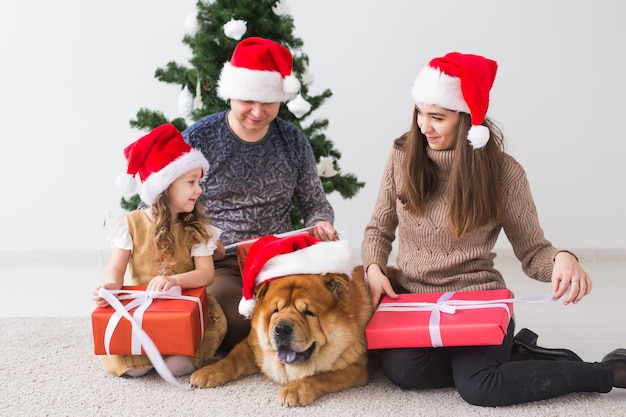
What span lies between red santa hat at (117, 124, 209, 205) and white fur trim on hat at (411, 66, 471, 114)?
71 centimetres

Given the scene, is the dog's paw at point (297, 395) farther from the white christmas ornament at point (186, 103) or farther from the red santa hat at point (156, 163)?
the white christmas ornament at point (186, 103)

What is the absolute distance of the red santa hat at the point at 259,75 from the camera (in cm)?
241

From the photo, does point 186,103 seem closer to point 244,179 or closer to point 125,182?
point 244,179

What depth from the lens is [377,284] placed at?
7.16ft

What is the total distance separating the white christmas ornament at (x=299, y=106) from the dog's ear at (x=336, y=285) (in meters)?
1.00

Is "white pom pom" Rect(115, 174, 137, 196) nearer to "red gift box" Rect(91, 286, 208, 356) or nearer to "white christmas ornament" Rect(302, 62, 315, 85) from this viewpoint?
"red gift box" Rect(91, 286, 208, 356)

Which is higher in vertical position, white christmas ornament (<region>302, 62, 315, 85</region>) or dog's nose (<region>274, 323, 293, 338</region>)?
white christmas ornament (<region>302, 62, 315, 85</region>)

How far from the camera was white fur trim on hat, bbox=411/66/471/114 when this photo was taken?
6.73ft

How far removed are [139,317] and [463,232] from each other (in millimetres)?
943

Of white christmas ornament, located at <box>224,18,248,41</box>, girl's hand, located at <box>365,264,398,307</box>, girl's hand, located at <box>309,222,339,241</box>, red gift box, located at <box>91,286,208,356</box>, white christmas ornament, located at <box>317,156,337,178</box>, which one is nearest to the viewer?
red gift box, located at <box>91,286,208,356</box>

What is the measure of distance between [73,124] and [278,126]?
1.79 m

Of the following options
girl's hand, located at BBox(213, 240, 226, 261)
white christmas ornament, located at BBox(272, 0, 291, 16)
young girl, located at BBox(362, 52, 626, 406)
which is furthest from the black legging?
white christmas ornament, located at BBox(272, 0, 291, 16)

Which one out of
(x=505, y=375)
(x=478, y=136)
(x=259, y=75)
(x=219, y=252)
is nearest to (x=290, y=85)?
(x=259, y=75)

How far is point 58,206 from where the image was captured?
404 cm
